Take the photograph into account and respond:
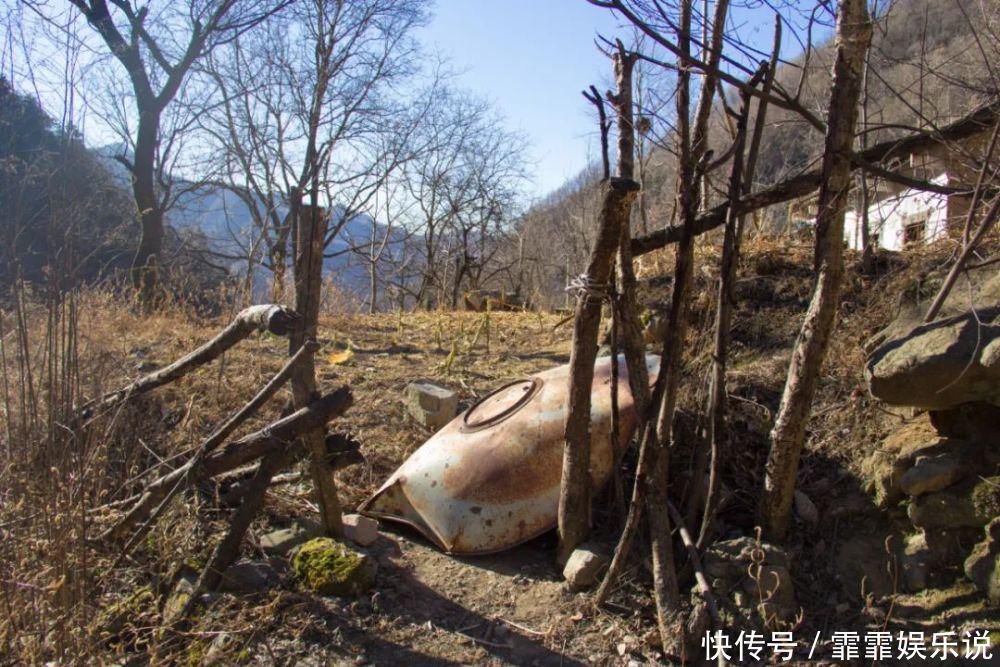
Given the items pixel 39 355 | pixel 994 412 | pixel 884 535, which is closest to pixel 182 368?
pixel 39 355

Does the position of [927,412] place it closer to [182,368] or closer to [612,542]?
[612,542]

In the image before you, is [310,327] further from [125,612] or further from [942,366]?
[942,366]

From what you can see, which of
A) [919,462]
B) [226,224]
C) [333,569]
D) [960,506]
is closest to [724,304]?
[919,462]

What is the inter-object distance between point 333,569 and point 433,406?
5.98 feet

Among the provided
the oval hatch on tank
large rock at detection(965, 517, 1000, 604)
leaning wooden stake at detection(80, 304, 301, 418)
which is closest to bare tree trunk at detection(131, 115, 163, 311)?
leaning wooden stake at detection(80, 304, 301, 418)

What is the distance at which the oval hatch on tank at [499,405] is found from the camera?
4086 mm

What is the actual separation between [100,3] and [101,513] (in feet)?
34.8

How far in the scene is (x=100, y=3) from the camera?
11328mm

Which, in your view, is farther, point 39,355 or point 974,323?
point 974,323

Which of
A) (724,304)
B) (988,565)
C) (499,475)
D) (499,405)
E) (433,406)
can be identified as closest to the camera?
(988,565)

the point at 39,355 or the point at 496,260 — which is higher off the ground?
the point at 496,260

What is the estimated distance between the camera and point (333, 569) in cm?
330

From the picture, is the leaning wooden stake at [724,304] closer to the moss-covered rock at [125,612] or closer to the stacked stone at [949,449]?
the stacked stone at [949,449]

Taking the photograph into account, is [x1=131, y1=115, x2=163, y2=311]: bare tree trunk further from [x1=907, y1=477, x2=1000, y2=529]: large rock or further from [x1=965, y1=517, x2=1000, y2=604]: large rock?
[x1=965, y1=517, x2=1000, y2=604]: large rock
